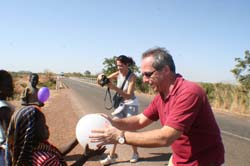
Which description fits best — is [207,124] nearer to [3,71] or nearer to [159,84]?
[159,84]

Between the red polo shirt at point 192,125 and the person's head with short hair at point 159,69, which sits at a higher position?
the person's head with short hair at point 159,69

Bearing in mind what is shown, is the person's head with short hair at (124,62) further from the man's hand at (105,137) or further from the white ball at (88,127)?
the man's hand at (105,137)

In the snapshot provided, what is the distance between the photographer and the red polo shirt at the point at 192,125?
2854mm

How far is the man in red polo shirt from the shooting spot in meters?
2.85

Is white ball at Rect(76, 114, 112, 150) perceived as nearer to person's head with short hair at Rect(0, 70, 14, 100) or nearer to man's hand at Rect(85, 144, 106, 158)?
man's hand at Rect(85, 144, 106, 158)

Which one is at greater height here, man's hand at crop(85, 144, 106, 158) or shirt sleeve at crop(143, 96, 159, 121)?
shirt sleeve at crop(143, 96, 159, 121)

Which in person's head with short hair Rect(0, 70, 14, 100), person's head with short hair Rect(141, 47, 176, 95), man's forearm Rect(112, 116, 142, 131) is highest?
person's head with short hair Rect(141, 47, 176, 95)

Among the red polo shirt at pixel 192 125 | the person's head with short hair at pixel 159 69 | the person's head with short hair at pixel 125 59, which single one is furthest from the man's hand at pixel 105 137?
the person's head with short hair at pixel 125 59

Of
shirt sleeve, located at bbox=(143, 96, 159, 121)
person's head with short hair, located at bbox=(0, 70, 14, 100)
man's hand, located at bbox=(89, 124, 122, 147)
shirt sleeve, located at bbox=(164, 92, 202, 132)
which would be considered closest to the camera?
shirt sleeve, located at bbox=(164, 92, 202, 132)

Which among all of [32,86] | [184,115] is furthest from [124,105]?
[184,115]

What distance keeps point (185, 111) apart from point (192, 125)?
192 mm

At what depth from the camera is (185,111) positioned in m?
2.84

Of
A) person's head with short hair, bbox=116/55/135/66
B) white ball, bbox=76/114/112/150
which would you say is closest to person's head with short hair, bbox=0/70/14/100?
white ball, bbox=76/114/112/150

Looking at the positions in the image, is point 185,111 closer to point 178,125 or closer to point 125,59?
point 178,125
